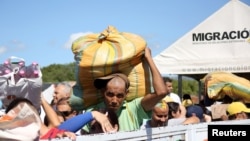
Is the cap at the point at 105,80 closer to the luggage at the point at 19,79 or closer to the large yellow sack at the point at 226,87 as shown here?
the luggage at the point at 19,79

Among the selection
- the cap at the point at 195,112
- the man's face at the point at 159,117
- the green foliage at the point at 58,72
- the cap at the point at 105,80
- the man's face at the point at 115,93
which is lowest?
the green foliage at the point at 58,72

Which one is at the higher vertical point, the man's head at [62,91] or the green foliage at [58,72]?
the man's head at [62,91]

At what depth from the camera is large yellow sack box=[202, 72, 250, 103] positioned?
6.15 meters

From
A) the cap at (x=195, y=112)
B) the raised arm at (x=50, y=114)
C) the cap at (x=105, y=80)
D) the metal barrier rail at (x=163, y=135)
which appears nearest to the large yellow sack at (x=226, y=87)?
the cap at (x=195, y=112)

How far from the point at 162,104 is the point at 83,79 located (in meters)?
0.85

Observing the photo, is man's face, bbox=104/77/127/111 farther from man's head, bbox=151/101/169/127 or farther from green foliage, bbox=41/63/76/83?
green foliage, bbox=41/63/76/83

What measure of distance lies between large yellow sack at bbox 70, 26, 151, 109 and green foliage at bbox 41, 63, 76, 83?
1509 inches

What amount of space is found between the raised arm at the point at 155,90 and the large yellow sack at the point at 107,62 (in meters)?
0.06

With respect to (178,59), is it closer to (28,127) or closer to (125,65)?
(125,65)

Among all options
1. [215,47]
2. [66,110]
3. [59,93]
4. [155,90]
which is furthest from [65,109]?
[215,47]

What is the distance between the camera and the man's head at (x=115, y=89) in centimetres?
304

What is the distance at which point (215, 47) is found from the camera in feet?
29.0

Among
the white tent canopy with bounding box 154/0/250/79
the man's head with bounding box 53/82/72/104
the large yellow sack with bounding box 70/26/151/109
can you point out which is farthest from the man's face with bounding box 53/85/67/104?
the white tent canopy with bounding box 154/0/250/79

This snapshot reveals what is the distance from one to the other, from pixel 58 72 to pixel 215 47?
1435 inches
